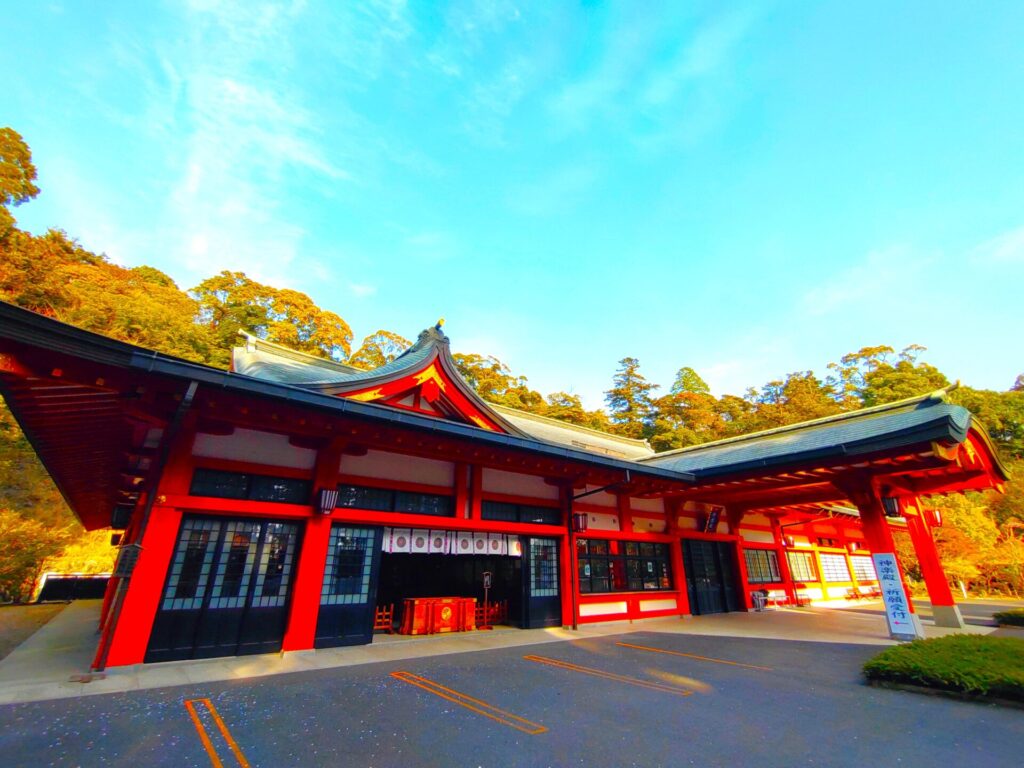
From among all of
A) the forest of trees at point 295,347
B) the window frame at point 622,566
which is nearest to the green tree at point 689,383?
the forest of trees at point 295,347

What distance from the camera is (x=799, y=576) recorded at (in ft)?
63.2

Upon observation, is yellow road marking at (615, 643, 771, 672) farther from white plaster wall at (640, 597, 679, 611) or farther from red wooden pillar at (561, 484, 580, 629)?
white plaster wall at (640, 597, 679, 611)

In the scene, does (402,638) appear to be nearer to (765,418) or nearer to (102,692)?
(102,692)

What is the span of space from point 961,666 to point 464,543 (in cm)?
823

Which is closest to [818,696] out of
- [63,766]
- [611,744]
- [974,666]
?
[974,666]

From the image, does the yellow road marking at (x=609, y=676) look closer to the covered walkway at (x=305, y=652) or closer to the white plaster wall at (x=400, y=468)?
the covered walkway at (x=305, y=652)

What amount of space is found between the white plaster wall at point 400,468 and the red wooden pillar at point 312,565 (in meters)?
0.50

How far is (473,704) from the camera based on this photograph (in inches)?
205

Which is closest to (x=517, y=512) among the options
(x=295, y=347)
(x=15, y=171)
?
(x=295, y=347)

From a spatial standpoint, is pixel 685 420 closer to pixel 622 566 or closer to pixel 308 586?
pixel 622 566

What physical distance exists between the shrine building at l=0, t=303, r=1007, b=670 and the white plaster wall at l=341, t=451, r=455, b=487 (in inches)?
1.7

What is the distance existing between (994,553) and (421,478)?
26.7 metres

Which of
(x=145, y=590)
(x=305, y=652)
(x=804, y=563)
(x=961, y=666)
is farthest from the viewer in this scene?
(x=804, y=563)

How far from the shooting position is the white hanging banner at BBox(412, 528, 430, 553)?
9.30 metres
